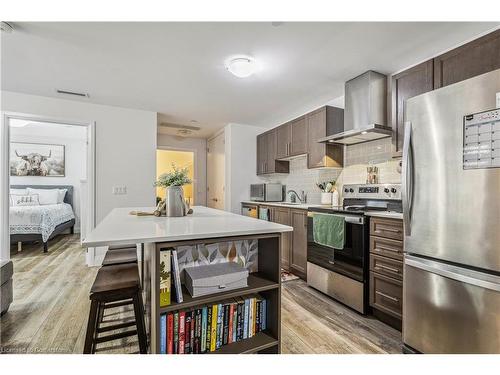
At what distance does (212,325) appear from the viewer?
1.33 metres

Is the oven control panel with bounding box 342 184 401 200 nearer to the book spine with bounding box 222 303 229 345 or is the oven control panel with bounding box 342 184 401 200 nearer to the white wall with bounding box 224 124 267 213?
the white wall with bounding box 224 124 267 213

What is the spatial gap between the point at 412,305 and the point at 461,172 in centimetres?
91

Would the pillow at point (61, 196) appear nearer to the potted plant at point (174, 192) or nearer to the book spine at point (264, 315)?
the potted plant at point (174, 192)

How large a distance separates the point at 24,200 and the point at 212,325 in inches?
241

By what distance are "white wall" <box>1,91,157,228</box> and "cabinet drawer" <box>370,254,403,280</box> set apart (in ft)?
10.4

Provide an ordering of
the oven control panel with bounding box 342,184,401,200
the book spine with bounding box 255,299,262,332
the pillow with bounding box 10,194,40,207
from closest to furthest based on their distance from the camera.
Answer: the book spine with bounding box 255,299,262,332
the oven control panel with bounding box 342,184,401,200
the pillow with bounding box 10,194,40,207

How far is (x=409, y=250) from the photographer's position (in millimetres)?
1734

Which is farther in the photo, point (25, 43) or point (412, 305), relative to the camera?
point (25, 43)

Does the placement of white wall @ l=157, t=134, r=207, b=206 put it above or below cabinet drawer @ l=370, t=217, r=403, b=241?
above

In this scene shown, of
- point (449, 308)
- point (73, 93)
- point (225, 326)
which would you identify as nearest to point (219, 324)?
point (225, 326)

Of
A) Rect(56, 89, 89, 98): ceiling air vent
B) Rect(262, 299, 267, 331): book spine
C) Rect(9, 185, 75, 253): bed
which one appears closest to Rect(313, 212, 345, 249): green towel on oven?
Rect(262, 299, 267, 331): book spine

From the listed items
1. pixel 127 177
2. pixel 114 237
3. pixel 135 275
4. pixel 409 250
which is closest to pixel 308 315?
pixel 409 250

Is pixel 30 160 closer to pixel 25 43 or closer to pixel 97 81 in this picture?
pixel 97 81

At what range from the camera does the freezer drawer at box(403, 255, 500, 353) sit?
135cm
